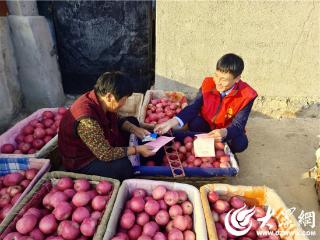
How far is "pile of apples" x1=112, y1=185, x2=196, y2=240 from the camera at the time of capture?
1862 millimetres


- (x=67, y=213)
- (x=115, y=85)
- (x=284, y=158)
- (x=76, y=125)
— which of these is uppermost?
(x=115, y=85)

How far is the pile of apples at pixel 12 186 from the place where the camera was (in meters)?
2.11

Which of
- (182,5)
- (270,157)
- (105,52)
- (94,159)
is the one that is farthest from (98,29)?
(270,157)

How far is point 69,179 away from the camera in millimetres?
2131

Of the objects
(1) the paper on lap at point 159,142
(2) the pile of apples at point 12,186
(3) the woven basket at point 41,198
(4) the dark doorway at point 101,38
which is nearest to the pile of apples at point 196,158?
(1) the paper on lap at point 159,142

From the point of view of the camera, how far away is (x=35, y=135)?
284 cm

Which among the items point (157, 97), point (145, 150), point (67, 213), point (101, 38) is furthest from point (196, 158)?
point (101, 38)

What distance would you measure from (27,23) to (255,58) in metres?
2.98

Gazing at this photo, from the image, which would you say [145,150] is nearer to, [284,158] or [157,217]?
[157,217]

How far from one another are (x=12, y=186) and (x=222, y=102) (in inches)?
78.4

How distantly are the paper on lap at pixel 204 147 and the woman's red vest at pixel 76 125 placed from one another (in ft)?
2.55

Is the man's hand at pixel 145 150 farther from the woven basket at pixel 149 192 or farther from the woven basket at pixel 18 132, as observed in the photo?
the woven basket at pixel 18 132

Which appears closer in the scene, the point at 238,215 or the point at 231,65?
the point at 238,215

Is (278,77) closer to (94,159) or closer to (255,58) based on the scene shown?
(255,58)
